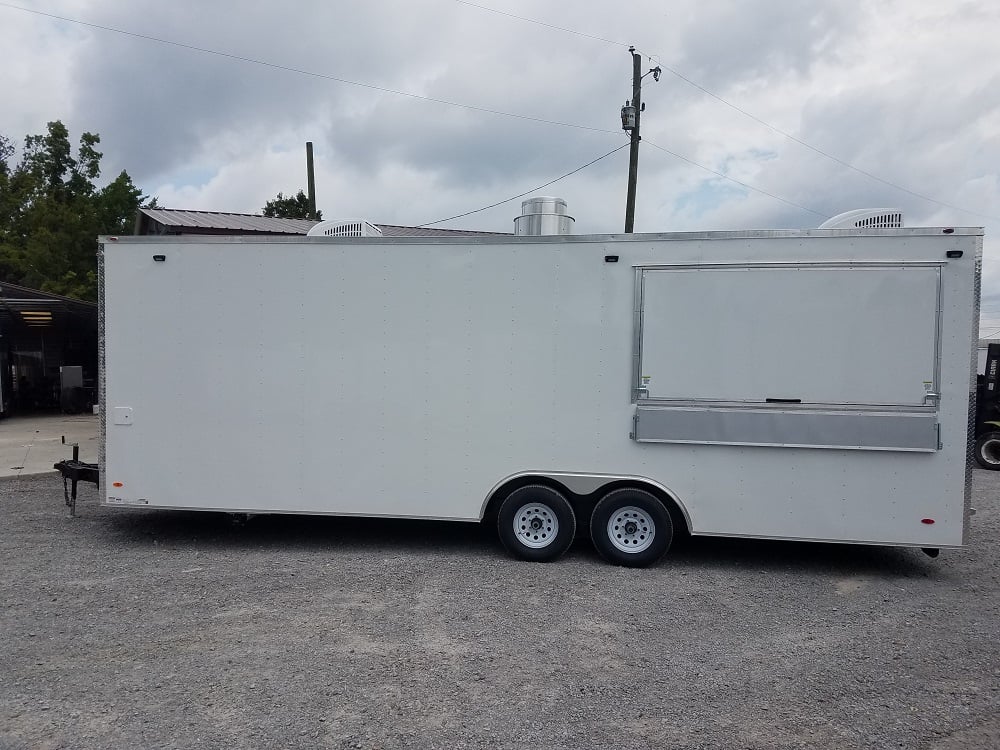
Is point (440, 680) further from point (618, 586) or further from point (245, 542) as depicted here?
point (245, 542)

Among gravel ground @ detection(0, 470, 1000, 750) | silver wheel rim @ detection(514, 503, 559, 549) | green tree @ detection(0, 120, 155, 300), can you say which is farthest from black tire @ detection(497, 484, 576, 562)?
green tree @ detection(0, 120, 155, 300)

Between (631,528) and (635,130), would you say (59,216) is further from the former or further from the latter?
(631,528)

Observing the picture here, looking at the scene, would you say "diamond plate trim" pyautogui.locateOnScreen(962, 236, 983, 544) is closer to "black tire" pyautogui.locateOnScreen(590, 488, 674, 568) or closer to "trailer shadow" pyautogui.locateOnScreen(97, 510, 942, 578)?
"trailer shadow" pyautogui.locateOnScreen(97, 510, 942, 578)

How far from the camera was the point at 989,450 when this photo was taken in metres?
11.4

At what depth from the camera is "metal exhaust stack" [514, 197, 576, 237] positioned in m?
6.31

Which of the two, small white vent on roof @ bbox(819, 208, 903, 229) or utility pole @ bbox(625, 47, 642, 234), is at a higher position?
utility pole @ bbox(625, 47, 642, 234)

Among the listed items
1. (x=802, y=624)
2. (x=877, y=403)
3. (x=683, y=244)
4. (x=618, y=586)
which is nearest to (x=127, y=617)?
(x=618, y=586)

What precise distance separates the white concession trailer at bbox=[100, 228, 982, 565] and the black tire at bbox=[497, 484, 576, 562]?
2 centimetres

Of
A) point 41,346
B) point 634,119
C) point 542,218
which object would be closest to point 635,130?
point 634,119

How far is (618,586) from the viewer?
5.25 metres

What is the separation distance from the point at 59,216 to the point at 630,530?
24.3 m

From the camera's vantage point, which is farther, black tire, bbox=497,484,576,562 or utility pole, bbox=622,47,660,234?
utility pole, bbox=622,47,660,234

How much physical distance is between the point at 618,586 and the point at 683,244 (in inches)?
117

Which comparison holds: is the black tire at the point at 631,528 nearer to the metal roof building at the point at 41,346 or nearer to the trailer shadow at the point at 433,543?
the trailer shadow at the point at 433,543
